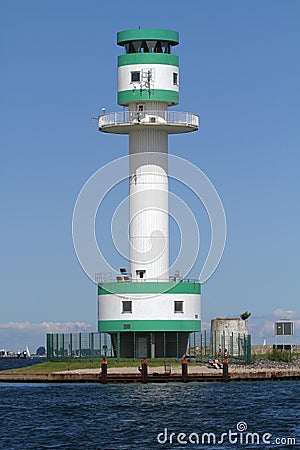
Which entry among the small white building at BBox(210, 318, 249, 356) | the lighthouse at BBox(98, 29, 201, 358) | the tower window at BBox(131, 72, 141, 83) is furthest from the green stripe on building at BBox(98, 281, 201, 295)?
the tower window at BBox(131, 72, 141, 83)

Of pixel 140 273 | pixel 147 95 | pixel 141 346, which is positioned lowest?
pixel 141 346

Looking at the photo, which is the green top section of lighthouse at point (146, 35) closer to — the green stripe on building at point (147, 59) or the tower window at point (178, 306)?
the green stripe on building at point (147, 59)

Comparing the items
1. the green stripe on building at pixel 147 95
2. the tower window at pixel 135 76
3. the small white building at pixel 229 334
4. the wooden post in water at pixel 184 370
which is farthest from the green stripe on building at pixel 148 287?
the tower window at pixel 135 76

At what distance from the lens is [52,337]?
353 feet

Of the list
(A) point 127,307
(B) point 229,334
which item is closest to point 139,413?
(A) point 127,307

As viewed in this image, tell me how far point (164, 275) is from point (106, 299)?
4.21 meters

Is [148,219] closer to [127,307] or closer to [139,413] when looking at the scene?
[127,307]

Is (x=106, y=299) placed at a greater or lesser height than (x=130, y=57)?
lesser

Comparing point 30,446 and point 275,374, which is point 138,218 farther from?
point 30,446

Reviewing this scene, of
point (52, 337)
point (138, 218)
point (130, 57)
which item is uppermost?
point (130, 57)

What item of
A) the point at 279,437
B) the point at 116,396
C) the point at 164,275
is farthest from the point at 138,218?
the point at 279,437

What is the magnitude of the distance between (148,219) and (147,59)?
10855 millimetres

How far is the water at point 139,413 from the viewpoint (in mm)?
65875

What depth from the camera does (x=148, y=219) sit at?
103 metres
